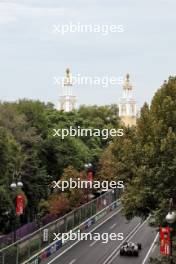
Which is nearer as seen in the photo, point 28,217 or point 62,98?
point 28,217

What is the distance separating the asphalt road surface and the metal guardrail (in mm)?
1162

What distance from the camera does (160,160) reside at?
3384cm

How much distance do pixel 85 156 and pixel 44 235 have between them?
2598 cm

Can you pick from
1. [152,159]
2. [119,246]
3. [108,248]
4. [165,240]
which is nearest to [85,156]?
[119,246]

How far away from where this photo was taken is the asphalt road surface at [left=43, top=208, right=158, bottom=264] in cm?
4184

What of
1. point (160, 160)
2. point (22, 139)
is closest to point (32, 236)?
point (160, 160)

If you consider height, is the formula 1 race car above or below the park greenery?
below

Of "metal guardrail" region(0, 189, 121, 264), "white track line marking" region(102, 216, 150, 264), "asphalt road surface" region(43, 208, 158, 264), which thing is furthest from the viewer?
"white track line marking" region(102, 216, 150, 264)

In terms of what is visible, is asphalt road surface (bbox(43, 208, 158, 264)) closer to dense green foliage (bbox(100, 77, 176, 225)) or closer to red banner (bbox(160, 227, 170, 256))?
dense green foliage (bbox(100, 77, 176, 225))

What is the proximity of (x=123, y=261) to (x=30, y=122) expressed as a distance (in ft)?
82.2

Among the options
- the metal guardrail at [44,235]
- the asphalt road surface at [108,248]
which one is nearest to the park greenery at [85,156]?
the metal guardrail at [44,235]

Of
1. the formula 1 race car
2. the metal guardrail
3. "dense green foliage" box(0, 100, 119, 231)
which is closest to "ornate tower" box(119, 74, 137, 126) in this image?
"dense green foliage" box(0, 100, 119, 231)

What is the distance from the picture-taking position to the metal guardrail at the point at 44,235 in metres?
35.1

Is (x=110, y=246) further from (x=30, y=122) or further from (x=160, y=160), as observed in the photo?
(x=30, y=122)
